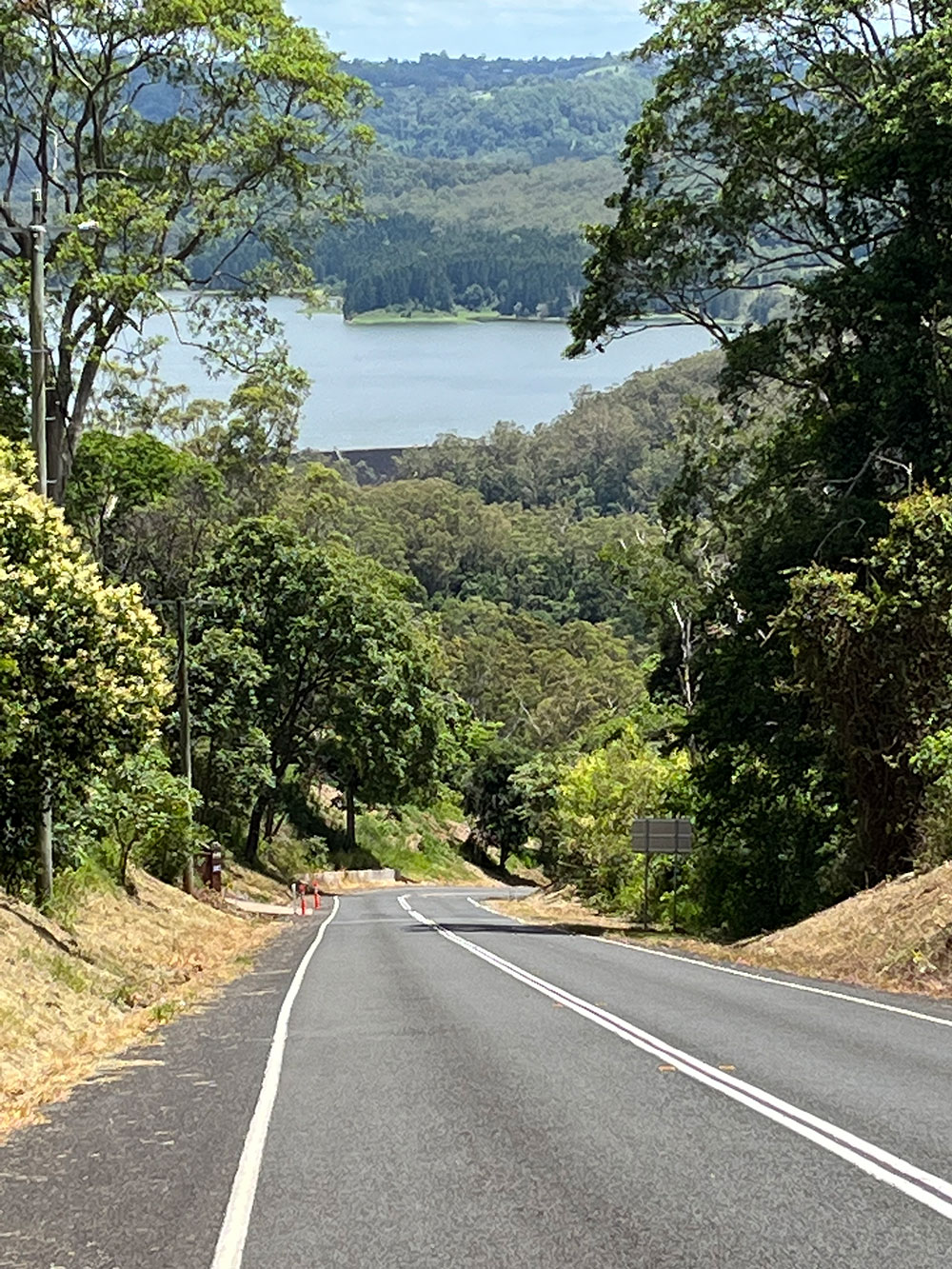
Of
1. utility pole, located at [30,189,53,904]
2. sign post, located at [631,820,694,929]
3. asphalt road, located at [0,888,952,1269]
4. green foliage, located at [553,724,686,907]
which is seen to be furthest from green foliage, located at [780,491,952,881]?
green foliage, located at [553,724,686,907]

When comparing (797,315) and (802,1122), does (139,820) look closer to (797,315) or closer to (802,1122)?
(797,315)

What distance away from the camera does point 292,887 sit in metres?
55.8

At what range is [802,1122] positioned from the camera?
28.5 ft

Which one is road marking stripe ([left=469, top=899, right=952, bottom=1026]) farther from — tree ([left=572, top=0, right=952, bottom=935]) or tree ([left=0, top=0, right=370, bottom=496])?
tree ([left=0, top=0, right=370, bottom=496])

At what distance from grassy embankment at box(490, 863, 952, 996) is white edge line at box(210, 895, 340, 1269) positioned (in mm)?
7897

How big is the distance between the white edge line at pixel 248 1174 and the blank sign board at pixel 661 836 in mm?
19257

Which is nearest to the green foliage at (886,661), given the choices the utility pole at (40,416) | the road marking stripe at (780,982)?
the road marking stripe at (780,982)

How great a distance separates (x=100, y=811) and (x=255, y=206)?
13.5m

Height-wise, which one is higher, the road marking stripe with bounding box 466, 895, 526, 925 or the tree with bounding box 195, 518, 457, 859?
the tree with bounding box 195, 518, 457, 859

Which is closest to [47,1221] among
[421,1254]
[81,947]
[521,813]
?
[421,1254]

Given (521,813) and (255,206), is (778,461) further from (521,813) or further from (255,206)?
(521,813)

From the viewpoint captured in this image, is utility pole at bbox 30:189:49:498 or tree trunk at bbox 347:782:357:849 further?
tree trunk at bbox 347:782:357:849

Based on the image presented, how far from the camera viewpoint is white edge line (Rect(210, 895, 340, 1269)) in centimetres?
644

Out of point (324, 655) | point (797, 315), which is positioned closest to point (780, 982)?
point (797, 315)
